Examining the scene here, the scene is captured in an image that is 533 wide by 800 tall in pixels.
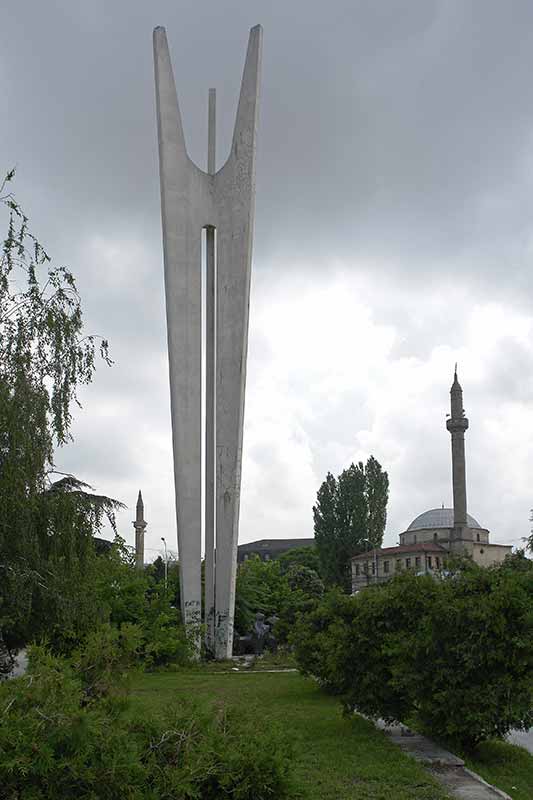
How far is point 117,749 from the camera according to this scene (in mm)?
3463

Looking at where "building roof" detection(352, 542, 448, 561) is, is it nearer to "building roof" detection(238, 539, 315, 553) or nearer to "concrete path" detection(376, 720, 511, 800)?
"building roof" detection(238, 539, 315, 553)

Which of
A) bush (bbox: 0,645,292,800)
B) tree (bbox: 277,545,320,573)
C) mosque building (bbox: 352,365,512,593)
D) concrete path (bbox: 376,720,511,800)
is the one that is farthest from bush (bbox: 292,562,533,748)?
tree (bbox: 277,545,320,573)

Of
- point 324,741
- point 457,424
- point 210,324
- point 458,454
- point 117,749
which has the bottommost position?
point 324,741

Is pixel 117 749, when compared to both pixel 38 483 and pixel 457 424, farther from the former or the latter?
pixel 457 424

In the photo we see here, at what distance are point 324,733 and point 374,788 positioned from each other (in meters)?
2.16

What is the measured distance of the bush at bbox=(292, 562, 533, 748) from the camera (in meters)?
6.40

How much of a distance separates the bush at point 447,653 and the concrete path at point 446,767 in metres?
0.17

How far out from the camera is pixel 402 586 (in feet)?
25.6

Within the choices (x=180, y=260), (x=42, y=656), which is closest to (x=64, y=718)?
(x=42, y=656)

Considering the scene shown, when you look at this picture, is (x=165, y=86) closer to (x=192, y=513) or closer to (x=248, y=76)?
(x=248, y=76)

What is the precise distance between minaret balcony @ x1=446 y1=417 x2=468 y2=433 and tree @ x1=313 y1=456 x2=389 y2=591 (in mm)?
4846

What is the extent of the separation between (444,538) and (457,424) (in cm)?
1329

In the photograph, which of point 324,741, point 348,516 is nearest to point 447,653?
point 324,741

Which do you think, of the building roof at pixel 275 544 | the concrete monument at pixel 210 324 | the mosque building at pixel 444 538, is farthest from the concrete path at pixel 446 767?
the building roof at pixel 275 544
